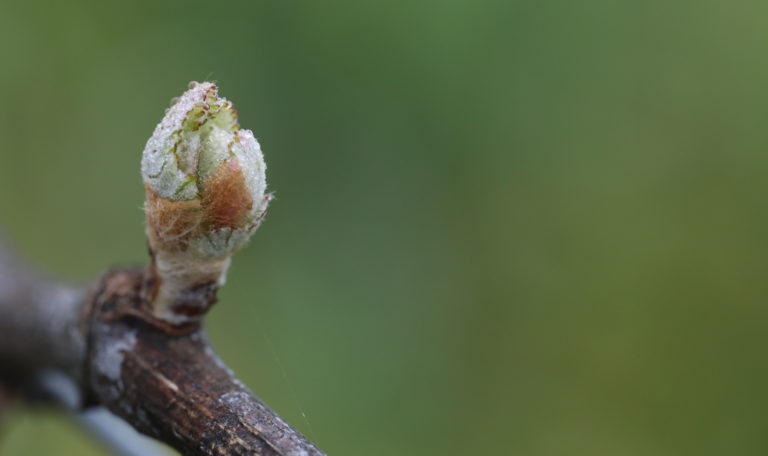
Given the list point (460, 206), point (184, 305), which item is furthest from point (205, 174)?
point (460, 206)

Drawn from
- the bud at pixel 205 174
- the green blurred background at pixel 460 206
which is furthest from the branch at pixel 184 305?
the green blurred background at pixel 460 206

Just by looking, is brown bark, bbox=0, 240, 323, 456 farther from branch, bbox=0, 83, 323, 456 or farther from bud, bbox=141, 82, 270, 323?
bud, bbox=141, 82, 270, 323

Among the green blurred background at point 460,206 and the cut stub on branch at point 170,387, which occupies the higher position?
the green blurred background at point 460,206

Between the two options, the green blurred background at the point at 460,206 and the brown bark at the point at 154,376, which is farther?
the green blurred background at the point at 460,206

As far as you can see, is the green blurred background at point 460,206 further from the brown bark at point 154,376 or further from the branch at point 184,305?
the branch at point 184,305

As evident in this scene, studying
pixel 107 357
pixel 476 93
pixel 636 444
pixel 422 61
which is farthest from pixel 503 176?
pixel 107 357

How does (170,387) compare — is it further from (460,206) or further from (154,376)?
(460,206)

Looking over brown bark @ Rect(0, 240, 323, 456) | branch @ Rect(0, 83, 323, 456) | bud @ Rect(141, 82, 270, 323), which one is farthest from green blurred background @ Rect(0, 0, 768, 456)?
bud @ Rect(141, 82, 270, 323)
